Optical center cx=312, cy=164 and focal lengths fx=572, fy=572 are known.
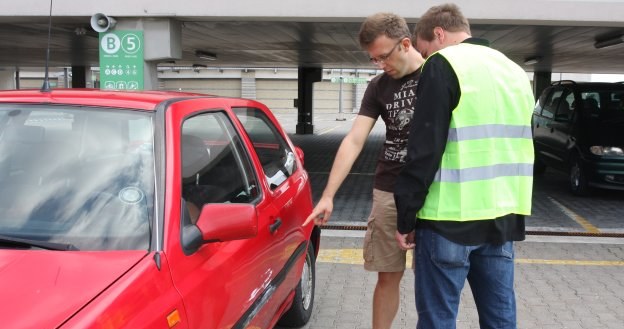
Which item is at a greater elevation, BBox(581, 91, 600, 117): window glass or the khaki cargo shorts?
BBox(581, 91, 600, 117): window glass

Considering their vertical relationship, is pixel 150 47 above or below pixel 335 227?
above

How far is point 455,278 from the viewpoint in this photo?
7.63ft

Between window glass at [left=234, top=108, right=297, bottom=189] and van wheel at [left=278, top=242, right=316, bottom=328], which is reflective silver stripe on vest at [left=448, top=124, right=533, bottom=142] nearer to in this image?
window glass at [left=234, top=108, right=297, bottom=189]

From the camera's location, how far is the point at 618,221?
7387 millimetres

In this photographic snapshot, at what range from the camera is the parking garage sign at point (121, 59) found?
24.4 feet

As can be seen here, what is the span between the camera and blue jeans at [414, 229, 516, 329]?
7.54 ft

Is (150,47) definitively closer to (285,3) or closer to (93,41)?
(285,3)

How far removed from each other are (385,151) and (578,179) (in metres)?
6.86

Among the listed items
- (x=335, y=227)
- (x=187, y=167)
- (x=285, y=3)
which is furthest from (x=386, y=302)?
(x=285, y=3)

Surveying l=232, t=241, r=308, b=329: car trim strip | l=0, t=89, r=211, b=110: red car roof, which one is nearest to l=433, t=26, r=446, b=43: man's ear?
l=0, t=89, r=211, b=110: red car roof

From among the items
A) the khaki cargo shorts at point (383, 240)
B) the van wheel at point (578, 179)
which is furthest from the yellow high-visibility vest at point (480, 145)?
the van wheel at point (578, 179)

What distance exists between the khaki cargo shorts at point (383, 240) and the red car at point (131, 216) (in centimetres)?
55

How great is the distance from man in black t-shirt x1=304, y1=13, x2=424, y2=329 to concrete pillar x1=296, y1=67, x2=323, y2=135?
1968 cm

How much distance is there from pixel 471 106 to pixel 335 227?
483 cm
